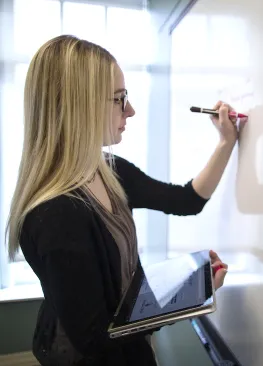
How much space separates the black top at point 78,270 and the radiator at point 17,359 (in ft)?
4.03

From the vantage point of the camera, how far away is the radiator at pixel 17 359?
178cm

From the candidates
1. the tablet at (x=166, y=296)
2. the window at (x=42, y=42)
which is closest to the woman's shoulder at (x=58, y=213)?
the tablet at (x=166, y=296)

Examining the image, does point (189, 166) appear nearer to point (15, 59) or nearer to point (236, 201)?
point (236, 201)

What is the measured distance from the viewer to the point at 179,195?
0.98 metres

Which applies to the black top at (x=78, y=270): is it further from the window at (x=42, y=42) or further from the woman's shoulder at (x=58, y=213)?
the window at (x=42, y=42)

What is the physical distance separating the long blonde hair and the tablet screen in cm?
26

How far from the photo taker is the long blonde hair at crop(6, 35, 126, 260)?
2.22ft

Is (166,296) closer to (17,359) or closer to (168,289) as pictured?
(168,289)

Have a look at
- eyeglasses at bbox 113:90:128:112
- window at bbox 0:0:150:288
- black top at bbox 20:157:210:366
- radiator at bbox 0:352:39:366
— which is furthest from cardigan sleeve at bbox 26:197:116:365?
radiator at bbox 0:352:39:366

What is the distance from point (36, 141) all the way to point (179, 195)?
450 mm

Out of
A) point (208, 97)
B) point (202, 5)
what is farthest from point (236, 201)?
point (202, 5)

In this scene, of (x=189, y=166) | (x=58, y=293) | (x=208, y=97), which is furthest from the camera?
(x=189, y=166)

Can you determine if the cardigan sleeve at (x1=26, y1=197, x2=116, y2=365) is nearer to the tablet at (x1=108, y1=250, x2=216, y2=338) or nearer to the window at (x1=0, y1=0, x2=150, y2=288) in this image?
the tablet at (x1=108, y1=250, x2=216, y2=338)

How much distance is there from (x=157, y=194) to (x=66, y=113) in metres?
0.43
